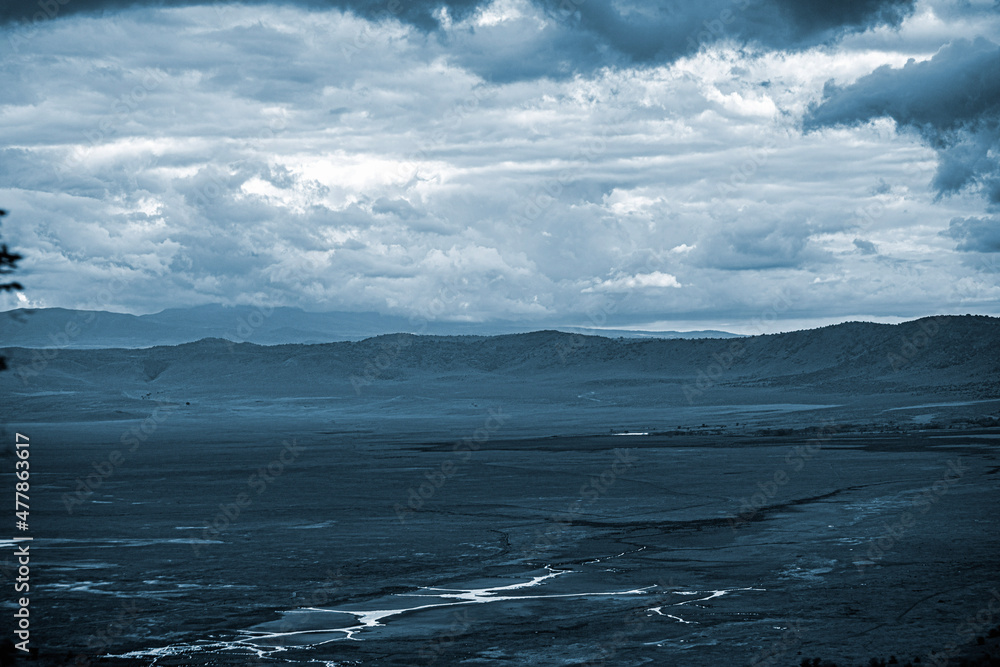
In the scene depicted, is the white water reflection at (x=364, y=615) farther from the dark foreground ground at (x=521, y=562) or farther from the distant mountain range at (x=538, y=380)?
the distant mountain range at (x=538, y=380)

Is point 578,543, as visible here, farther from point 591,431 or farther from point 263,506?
point 591,431

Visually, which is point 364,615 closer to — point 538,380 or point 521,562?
point 521,562

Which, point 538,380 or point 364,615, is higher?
point 538,380

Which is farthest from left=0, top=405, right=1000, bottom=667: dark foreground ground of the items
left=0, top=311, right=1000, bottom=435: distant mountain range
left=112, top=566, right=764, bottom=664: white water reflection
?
left=0, top=311, right=1000, bottom=435: distant mountain range

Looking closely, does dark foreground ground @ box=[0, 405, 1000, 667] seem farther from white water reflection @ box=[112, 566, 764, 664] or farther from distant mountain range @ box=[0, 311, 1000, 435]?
distant mountain range @ box=[0, 311, 1000, 435]

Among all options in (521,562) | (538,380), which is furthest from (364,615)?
(538,380)

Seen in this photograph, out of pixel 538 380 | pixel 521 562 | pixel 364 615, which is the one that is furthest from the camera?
pixel 538 380

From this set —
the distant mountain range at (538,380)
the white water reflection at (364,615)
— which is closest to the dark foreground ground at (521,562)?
the white water reflection at (364,615)

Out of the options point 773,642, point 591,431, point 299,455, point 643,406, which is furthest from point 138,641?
point 643,406
